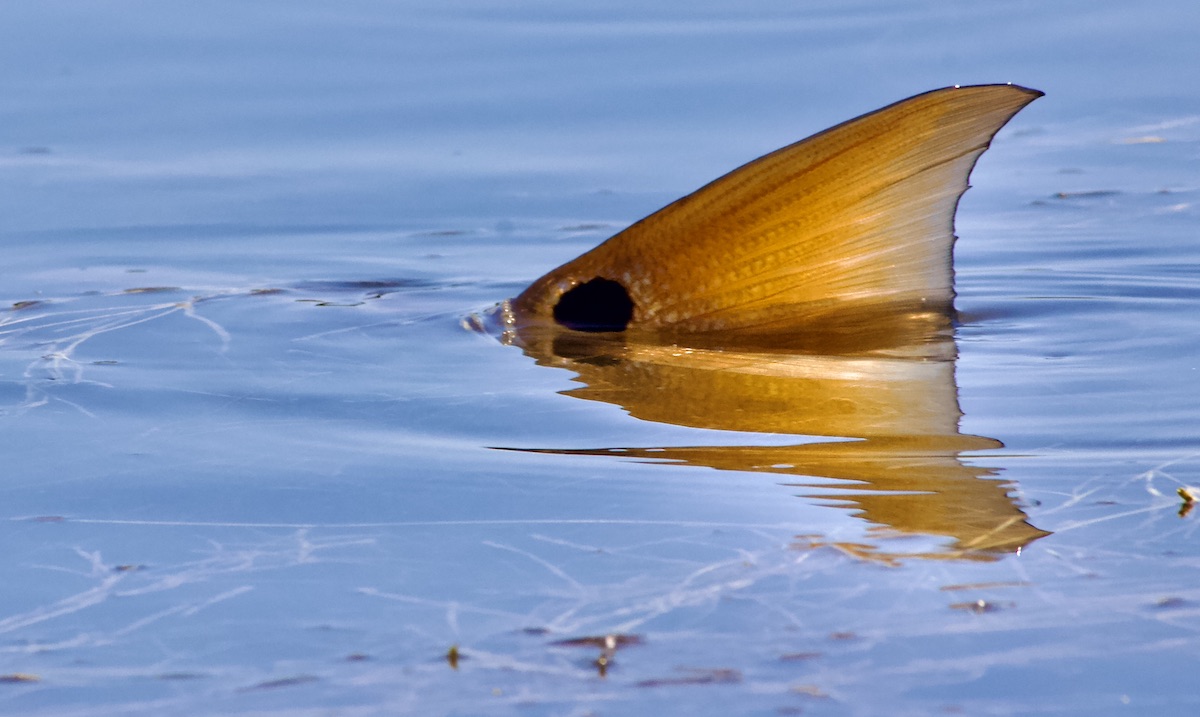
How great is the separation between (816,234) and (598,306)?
0.54 m

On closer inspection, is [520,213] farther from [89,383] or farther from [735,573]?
[735,573]

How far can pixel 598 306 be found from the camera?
364 cm

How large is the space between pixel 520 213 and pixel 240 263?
1.02 metres

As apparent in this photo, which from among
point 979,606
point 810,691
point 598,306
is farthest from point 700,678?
point 598,306

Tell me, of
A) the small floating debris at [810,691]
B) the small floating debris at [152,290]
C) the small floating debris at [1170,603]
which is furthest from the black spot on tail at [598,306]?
the small floating debris at [810,691]

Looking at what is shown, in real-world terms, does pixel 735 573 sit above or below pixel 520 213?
below

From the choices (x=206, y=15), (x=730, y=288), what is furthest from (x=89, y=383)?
(x=206, y=15)

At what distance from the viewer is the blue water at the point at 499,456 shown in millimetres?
1706

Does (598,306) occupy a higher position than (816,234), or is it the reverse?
(816,234)

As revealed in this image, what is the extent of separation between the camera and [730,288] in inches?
137

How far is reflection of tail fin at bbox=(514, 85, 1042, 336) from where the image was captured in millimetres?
3279

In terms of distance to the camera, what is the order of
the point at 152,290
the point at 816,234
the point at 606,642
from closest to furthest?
the point at 606,642 < the point at 816,234 < the point at 152,290

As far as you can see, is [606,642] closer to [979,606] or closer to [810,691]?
[810,691]

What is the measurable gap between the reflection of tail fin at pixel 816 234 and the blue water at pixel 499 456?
28cm
